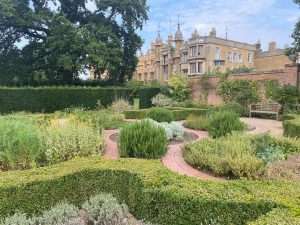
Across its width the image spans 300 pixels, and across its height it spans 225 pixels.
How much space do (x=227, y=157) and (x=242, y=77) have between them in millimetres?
12166

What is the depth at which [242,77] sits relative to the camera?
15.6 meters

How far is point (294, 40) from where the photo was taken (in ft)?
45.5

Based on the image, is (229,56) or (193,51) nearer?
(193,51)

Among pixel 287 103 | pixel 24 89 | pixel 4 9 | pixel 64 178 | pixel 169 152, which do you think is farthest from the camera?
pixel 4 9

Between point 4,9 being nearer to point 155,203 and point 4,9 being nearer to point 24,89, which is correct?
point 24,89

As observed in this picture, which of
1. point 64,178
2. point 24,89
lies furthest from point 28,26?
point 64,178

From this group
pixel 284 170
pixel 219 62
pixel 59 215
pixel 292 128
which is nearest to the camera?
pixel 59 215

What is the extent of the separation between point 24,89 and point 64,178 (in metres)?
13.9

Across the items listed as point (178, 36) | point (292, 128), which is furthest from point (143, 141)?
point (178, 36)

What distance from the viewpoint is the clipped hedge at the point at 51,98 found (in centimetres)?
1505

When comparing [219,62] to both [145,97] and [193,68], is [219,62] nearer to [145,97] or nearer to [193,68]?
[193,68]

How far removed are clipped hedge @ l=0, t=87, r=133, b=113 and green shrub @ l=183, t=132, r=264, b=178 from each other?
→ 13013mm

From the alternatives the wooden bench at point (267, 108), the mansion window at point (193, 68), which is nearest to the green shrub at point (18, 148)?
the wooden bench at point (267, 108)

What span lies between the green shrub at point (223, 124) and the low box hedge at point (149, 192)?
12.3 feet
